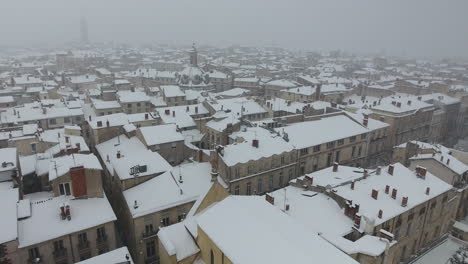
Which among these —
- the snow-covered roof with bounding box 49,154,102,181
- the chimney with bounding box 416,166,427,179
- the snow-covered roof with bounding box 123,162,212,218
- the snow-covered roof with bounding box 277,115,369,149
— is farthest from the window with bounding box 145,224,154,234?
the chimney with bounding box 416,166,427,179

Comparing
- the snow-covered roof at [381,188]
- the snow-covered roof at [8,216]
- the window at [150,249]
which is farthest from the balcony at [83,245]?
the snow-covered roof at [381,188]

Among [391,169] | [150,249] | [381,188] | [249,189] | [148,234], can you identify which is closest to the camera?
[148,234]

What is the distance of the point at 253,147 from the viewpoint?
47094 millimetres

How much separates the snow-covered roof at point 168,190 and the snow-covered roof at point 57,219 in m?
3.57

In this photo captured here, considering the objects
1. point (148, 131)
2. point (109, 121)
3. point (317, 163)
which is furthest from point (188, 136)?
point (317, 163)

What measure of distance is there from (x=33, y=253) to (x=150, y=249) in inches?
491

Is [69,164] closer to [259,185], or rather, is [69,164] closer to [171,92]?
[259,185]

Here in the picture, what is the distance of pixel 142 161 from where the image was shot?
4378 cm

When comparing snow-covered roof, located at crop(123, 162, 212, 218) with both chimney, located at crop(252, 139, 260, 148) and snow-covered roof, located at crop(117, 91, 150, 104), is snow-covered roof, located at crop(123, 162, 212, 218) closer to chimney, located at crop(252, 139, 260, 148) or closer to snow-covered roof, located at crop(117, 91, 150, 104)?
chimney, located at crop(252, 139, 260, 148)

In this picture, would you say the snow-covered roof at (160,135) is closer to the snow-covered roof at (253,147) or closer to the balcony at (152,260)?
the snow-covered roof at (253,147)

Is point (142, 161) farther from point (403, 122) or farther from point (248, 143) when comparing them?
point (403, 122)

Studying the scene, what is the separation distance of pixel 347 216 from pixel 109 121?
4487 cm

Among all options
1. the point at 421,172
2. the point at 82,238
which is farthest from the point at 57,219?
the point at 421,172

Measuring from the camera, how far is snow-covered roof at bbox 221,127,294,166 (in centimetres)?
4453
